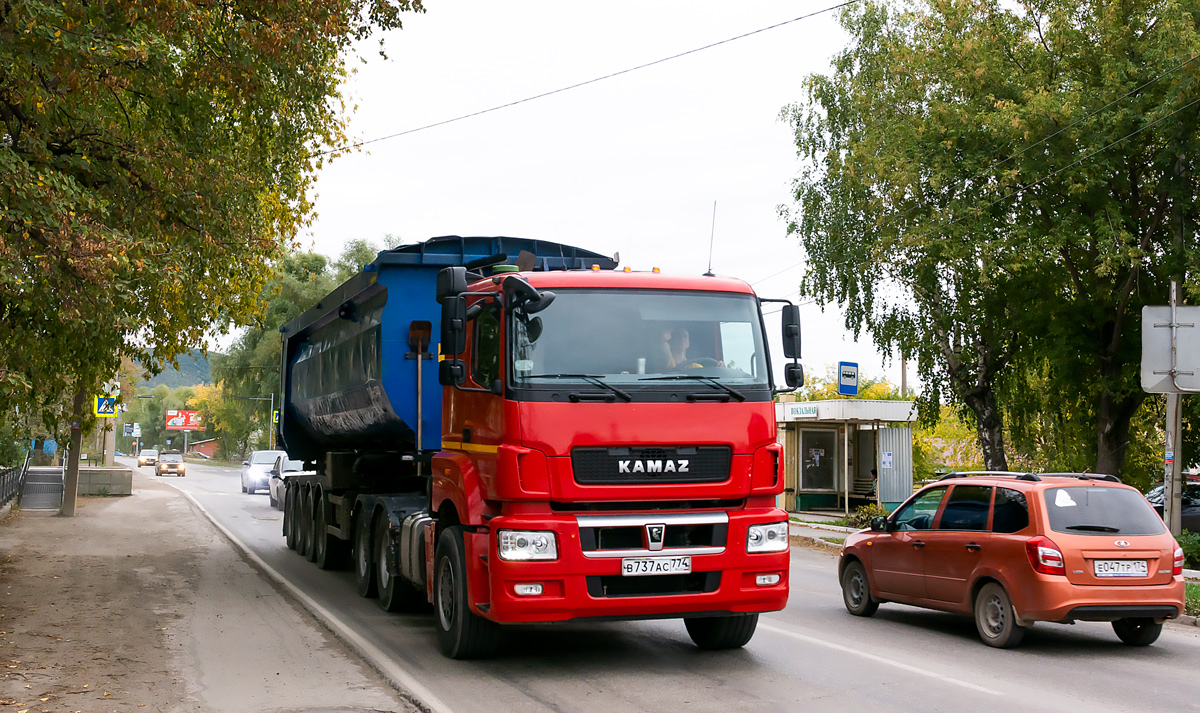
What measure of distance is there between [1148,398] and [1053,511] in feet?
47.3

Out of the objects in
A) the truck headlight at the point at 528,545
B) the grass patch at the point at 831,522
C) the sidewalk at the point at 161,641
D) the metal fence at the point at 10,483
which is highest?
the truck headlight at the point at 528,545

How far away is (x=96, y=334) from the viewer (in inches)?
448

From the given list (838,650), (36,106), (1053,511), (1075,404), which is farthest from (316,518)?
(1075,404)

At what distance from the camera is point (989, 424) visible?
27.0m

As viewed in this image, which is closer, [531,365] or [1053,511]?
[531,365]

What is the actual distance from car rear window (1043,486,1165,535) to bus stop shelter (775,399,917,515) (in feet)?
54.4

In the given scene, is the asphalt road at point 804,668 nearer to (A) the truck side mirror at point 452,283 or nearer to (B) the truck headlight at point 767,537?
(B) the truck headlight at point 767,537

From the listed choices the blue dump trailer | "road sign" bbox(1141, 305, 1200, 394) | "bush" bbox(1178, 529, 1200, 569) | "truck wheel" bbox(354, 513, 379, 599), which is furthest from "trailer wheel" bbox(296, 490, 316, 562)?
"bush" bbox(1178, 529, 1200, 569)

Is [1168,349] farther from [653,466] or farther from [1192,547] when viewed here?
[653,466]

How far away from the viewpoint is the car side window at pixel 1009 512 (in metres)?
9.78

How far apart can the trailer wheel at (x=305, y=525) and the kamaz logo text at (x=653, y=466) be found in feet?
34.1

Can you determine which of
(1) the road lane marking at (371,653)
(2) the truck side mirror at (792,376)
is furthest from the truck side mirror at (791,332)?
(1) the road lane marking at (371,653)

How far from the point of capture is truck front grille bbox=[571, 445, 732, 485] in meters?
8.01

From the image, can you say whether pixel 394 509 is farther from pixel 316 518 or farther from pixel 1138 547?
pixel 1138 547
